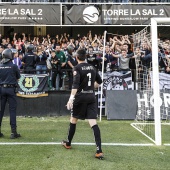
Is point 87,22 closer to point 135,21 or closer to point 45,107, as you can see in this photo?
point 135,21

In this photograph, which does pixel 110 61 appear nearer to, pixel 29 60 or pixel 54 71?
pixel 54 71

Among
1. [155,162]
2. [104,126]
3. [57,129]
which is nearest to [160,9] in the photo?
[104,126]

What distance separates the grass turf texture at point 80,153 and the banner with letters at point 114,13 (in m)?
7.63

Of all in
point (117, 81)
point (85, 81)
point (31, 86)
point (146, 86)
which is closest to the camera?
point (85, 81)

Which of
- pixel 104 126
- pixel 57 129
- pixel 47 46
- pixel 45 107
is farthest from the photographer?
pixel 47 46

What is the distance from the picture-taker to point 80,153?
6.95 metres

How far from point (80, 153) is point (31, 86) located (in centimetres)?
589

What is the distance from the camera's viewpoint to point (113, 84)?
41.5 ft

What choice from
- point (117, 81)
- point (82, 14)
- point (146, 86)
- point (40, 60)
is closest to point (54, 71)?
point (40, 60)

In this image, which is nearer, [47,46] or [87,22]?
[47,46]

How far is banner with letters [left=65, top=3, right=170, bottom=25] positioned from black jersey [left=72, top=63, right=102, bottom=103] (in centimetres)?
983

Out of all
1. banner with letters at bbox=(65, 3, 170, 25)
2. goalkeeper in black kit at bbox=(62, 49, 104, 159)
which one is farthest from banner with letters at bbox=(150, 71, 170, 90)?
goalkeeper in black kit at bbox=(62, 49, 104, 159)

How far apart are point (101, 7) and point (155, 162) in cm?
1117

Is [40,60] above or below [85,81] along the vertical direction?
above
